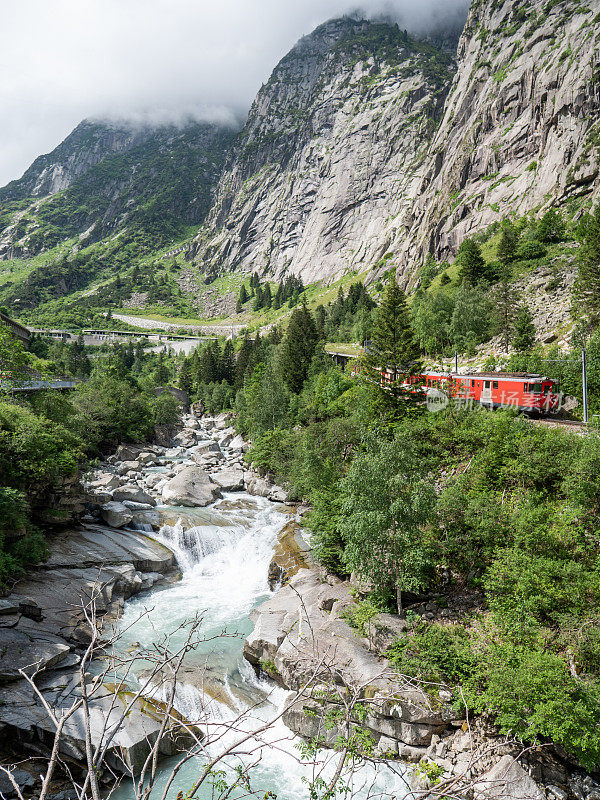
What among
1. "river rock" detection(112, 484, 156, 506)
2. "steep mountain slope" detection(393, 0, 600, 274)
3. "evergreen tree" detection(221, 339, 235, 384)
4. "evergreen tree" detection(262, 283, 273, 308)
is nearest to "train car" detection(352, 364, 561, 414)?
"river rock" detection(112, 484, 156, 506)

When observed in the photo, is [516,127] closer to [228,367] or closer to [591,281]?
[591,281]

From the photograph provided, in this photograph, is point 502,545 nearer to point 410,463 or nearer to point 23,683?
point 410,463

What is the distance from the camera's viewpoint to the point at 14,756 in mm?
14188

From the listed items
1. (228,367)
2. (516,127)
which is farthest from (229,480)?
(516,127)

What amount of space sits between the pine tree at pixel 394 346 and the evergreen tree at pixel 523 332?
18317 millimetres

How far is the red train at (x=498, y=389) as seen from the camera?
109 ft

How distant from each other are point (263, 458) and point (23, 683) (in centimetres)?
3127

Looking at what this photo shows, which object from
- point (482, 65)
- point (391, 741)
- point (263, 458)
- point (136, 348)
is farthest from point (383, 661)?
point (482, 65)

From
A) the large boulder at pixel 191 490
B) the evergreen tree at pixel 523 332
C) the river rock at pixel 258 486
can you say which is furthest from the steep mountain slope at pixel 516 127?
the large boulder at pixel 191 490

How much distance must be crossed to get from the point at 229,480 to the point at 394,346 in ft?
68.8

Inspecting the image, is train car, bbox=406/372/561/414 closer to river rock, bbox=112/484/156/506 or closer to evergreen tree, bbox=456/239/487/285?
river rock, bbox=112/484/156/506

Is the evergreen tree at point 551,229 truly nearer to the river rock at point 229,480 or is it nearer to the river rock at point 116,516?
the river rock at point 229,480

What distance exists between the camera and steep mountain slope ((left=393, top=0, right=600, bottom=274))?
90.2 m

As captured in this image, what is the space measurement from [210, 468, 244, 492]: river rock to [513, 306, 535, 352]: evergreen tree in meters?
33.7
